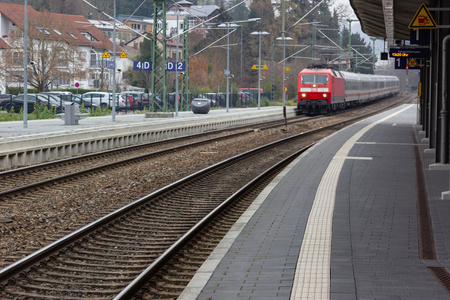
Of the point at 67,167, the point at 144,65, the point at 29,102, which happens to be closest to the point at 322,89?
the point at 144,65

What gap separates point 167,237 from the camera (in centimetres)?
1048

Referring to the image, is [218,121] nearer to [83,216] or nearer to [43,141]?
[43,141]

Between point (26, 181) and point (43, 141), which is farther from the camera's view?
point (43, 141)

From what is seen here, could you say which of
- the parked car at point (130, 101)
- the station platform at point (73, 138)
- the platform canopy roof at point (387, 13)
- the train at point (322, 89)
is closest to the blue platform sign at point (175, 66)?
the station platform at point (73, 138)

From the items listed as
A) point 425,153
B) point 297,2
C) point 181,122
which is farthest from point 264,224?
point 297,2

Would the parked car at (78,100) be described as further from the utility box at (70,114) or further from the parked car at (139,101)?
the utility box at (70,114)

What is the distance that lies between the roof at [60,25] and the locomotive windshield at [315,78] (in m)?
26.7

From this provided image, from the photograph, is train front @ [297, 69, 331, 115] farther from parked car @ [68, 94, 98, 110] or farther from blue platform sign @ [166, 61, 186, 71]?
parked car @ [68, 94, 98, 110]

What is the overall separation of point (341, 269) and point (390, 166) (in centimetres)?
1119

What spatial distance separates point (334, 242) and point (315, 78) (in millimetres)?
42094

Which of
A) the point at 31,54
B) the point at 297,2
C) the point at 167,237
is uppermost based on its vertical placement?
the point at 297,2

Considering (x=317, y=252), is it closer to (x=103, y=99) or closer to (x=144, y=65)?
(x=144, y=65)

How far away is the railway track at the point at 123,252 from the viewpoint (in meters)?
7.53

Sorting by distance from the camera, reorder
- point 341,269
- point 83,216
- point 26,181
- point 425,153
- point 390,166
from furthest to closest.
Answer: point 425,153, point 390,166, point 26,181, point 83,216, point 341,269
